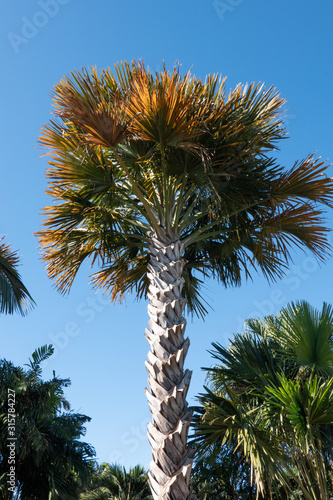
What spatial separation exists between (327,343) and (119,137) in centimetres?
413

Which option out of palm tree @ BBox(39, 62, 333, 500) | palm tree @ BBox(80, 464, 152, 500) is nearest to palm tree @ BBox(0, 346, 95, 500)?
palm tree @ BBox(39, 62, 333, 500)

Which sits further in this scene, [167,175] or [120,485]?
[120,485]

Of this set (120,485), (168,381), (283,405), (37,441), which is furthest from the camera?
(120,485)

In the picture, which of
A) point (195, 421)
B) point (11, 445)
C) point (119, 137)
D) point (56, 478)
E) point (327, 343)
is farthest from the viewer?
point (56, 478)

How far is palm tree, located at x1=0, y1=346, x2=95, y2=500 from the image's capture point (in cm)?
802

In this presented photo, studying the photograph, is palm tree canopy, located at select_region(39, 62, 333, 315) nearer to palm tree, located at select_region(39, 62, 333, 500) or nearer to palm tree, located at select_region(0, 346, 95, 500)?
palm tree, located at select_region(39, 62, 333, 500)

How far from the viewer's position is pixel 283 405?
18.2 feet

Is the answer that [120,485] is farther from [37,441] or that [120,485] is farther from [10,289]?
[10,289]

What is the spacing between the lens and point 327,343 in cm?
620

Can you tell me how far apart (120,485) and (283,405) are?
31.2 feet

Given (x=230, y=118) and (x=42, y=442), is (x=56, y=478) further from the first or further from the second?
(x=230, y=118)

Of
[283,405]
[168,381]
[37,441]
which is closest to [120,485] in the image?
[37,441]

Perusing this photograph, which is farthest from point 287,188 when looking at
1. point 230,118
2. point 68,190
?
point 68,190

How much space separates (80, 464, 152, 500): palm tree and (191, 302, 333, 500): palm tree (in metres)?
6.75
